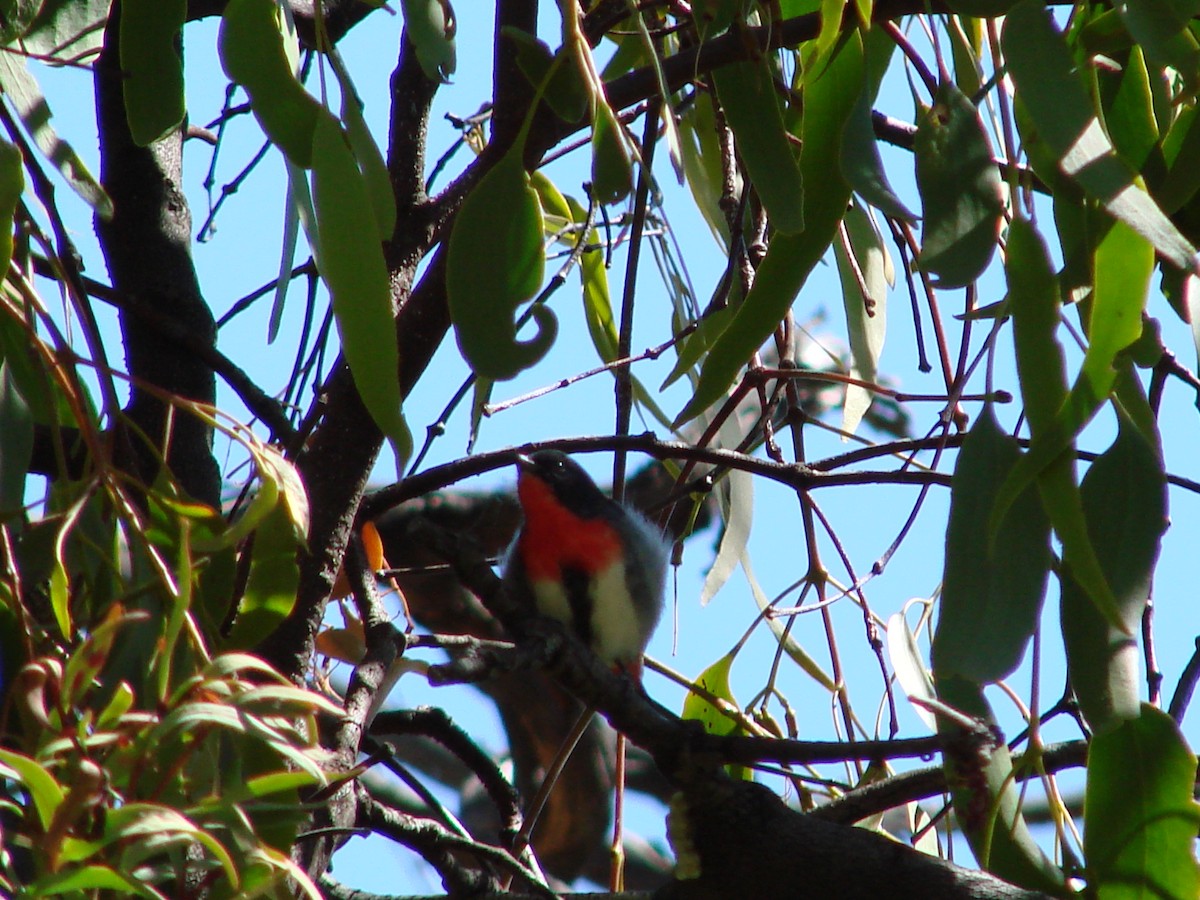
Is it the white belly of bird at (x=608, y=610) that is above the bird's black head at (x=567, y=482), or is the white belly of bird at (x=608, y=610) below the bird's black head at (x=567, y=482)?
below

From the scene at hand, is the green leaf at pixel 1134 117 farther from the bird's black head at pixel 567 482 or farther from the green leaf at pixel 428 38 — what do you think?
the bird's black head at pixel 567 482

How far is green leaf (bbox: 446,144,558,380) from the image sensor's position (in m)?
1.17

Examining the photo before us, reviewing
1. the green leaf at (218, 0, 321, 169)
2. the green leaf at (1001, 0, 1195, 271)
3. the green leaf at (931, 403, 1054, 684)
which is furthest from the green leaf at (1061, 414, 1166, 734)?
the green leaf at (218, 0, 321, 169)

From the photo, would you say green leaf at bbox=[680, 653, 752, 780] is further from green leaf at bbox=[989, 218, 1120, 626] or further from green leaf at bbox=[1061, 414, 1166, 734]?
green leaf at bbox=[989, 218, 1120, 626]

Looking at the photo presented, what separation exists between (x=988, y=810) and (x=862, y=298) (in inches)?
34.3

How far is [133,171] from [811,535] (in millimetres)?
1165

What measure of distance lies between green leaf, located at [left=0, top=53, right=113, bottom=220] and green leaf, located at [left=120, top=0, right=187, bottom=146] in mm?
91

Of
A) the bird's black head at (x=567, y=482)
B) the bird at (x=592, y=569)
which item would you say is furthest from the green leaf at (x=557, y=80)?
the bird's black head at (x=567, y=482)

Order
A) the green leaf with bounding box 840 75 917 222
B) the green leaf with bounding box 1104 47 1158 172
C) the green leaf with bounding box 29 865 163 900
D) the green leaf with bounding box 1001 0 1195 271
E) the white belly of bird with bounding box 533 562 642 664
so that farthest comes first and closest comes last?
the white belly of bird with bounding box 533 562 642 664 < the green leaf with bounding box 1104 47 1158 172 < the green leaf with bounding box 840 75 917 222 < the green leaf with bounding box 1001 0 1195 271 < the green leaf with bounding box 29 865 163 900

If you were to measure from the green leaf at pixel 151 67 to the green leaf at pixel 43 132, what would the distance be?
0.09 meters

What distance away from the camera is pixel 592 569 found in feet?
8.68

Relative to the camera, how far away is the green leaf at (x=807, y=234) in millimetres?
1350

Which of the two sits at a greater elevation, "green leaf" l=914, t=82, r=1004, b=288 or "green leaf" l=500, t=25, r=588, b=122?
"green leaf" l=500, t=25, r=588, b=122

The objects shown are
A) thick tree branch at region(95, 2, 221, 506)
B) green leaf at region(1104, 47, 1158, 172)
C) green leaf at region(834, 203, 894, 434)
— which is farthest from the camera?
green leaf at region(834, 203, 894, 434)
